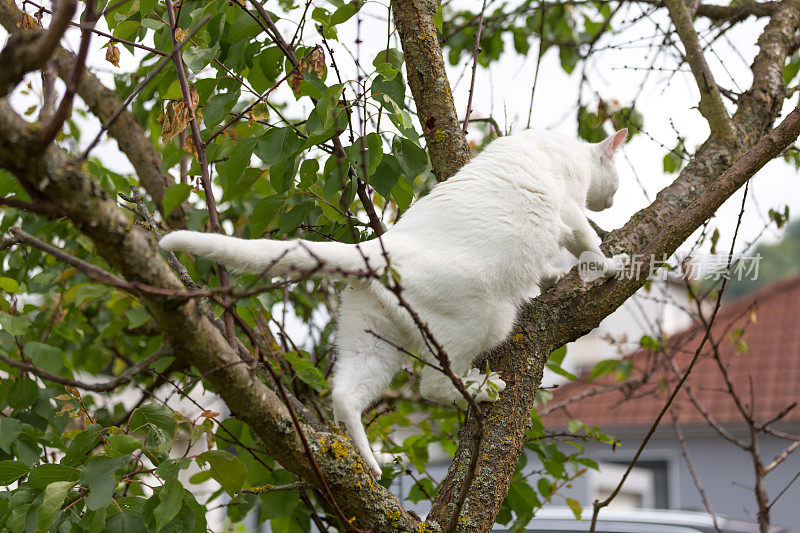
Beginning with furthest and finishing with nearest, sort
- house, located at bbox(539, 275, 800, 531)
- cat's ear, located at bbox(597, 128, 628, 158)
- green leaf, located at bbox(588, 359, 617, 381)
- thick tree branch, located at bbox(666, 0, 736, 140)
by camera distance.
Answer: house, located at bbox(539, 275, 800, 531) → green leaf, located at bbox(588, 359, 617, 381) → cat's ear, located at bbox(597, 128, 628, 158) → thick tree branch, located at bbox(666, 0, 736, 140)

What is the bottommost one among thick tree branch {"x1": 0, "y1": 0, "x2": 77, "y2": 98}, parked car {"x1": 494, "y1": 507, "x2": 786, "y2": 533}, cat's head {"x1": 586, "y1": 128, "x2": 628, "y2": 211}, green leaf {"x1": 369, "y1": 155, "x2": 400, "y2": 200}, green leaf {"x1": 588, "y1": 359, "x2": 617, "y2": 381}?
thick tree branch {"x1": 0, "y1": 0, "x2": 77, "y2": 98}

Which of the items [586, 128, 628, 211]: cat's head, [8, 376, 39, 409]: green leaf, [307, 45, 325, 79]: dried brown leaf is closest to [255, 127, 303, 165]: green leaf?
[307, 45, 325, 79]: dried brown leaf

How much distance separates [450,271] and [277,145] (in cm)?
57

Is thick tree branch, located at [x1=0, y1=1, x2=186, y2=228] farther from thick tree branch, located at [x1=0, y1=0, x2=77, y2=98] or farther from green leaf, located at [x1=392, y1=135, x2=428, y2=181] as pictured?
thick tree branch, located at [x1=0, y1=0, x2=77, y2=98]

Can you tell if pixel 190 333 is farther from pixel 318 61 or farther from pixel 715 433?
pixel 715 433

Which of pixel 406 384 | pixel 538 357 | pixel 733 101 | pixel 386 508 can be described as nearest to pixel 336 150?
pixel 538 357

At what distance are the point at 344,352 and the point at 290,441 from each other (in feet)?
1.77

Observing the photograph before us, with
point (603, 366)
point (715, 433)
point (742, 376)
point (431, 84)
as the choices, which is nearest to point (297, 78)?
point (431, 84)

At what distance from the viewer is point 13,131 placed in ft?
2.89

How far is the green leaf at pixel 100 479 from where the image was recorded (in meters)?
1.37

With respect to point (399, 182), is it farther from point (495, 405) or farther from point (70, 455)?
point (70, 455)

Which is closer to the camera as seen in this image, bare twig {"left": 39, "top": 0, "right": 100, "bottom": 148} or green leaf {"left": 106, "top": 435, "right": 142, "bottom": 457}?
bare twig {"left": 39, "top": 0, "right": 100, "bottom": 148}

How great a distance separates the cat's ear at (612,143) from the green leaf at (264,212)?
1290 mm

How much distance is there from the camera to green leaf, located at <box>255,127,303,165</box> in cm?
183
